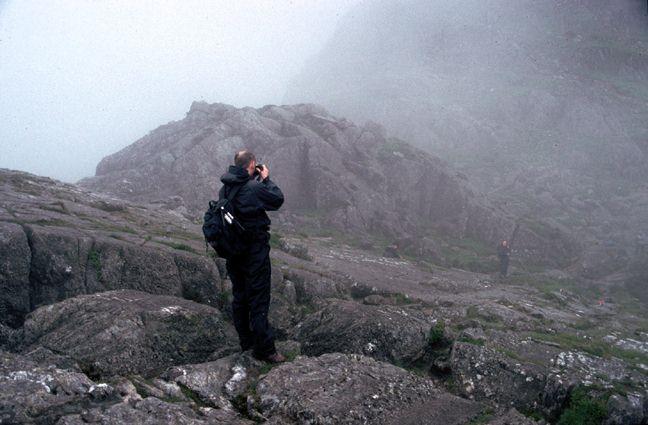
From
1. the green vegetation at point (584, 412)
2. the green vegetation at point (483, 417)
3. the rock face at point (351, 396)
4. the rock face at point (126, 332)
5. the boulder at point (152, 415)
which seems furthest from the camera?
the rock face at point (126, 332)

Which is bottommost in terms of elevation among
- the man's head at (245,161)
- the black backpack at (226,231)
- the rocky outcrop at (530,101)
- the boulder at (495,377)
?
the boulder at (495,377)

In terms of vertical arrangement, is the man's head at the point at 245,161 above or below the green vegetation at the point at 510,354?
above

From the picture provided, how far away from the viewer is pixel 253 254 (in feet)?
27.5

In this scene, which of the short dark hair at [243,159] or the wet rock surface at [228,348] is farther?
the short dark hair at [243,159]

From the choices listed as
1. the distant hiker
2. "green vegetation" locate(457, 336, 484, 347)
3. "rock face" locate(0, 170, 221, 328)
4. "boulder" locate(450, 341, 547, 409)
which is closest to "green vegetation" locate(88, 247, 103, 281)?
"rock face" locate(0, 170, 221, 328)

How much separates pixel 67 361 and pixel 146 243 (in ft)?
19.9

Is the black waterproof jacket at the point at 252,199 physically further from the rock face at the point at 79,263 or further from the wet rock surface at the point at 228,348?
the rock face at the point at 79,263

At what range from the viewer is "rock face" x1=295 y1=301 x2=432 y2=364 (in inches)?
364

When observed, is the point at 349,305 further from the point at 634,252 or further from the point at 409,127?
the point at 409,127

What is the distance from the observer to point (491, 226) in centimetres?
3394

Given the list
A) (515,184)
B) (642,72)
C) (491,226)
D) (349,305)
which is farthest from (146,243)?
(642,72)

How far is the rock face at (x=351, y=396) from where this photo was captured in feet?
22.5

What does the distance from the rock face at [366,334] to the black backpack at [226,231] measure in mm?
2681

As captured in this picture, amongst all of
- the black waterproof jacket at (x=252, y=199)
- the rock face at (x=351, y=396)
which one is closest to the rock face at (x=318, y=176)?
the black waterproof jacket at (x=252, y=199)
